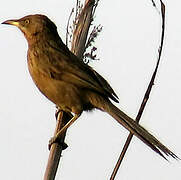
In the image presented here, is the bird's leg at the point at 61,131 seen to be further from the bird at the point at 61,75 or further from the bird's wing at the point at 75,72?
the bird's wing at the point at 75,72

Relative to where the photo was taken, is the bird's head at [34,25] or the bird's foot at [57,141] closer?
the bird's foot at [57,141]

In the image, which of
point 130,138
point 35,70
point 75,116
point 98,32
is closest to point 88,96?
point 75,116

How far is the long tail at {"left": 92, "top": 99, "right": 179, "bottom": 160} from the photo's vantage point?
2855 mm

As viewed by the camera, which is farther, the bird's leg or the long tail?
the bird's leg

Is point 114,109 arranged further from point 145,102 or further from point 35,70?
point 145,102

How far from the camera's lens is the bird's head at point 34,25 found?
143 inches

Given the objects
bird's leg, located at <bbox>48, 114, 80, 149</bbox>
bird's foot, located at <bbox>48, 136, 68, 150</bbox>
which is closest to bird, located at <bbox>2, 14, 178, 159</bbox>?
bird's leg, located at <bbox>48, 114, 80, 149</bbox>

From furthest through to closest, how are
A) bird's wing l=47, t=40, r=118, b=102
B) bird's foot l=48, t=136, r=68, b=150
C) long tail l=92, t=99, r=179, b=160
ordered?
bird's wing l=47, t=40, r=118, b=102 < bird's foot l=48, t=136, r=68, b=150 < long tail l=92, t=99, r=179, b=160

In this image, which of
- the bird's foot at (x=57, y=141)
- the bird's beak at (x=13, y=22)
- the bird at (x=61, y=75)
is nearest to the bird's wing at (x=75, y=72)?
the bird at (x=61, y=75)

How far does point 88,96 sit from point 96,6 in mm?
720

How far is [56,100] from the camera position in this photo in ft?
12.2

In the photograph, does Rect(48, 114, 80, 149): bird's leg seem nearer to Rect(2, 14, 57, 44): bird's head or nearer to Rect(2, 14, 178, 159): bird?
Rect(2, 14, 178, 159): bird

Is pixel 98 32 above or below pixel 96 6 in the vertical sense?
below

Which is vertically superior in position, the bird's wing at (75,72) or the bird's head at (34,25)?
the bird's head at (34,25)
